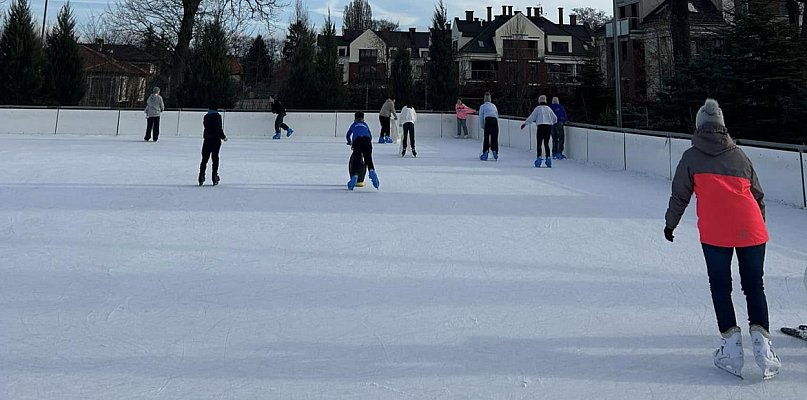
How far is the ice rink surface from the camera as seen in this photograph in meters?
3.39

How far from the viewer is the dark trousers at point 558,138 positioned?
16750 millimetres

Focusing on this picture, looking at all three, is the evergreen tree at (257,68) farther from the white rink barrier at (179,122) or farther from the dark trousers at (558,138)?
the dark trousers at (558,138)

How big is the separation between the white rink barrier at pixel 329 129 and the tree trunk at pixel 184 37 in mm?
7983

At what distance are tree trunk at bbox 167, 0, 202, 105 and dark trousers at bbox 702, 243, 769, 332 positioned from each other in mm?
30828

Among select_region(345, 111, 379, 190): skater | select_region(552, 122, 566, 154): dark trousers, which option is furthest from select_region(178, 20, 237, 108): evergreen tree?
select_region(345, 111, 379, 190): skater

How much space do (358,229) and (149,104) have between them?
13.8 meters

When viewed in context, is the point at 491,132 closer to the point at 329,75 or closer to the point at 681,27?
Result: the point at 681,27

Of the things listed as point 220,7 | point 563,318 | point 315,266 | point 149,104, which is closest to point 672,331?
point 563,318

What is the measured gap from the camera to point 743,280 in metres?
3.49

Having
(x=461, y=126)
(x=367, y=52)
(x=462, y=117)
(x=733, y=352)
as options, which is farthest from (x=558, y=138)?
(x=367, y=52)

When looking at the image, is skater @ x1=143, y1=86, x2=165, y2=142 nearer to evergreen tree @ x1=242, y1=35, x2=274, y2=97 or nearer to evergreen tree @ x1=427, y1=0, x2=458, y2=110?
evergreen tree @ x1=427, y1=0, x2=458, y2=110

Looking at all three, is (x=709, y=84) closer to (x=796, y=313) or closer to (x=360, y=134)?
(x=360, y=134)

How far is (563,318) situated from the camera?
Answer: 4406 mm

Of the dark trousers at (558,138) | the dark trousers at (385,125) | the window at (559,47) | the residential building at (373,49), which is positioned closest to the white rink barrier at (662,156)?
the dark trousers at (558,138)
